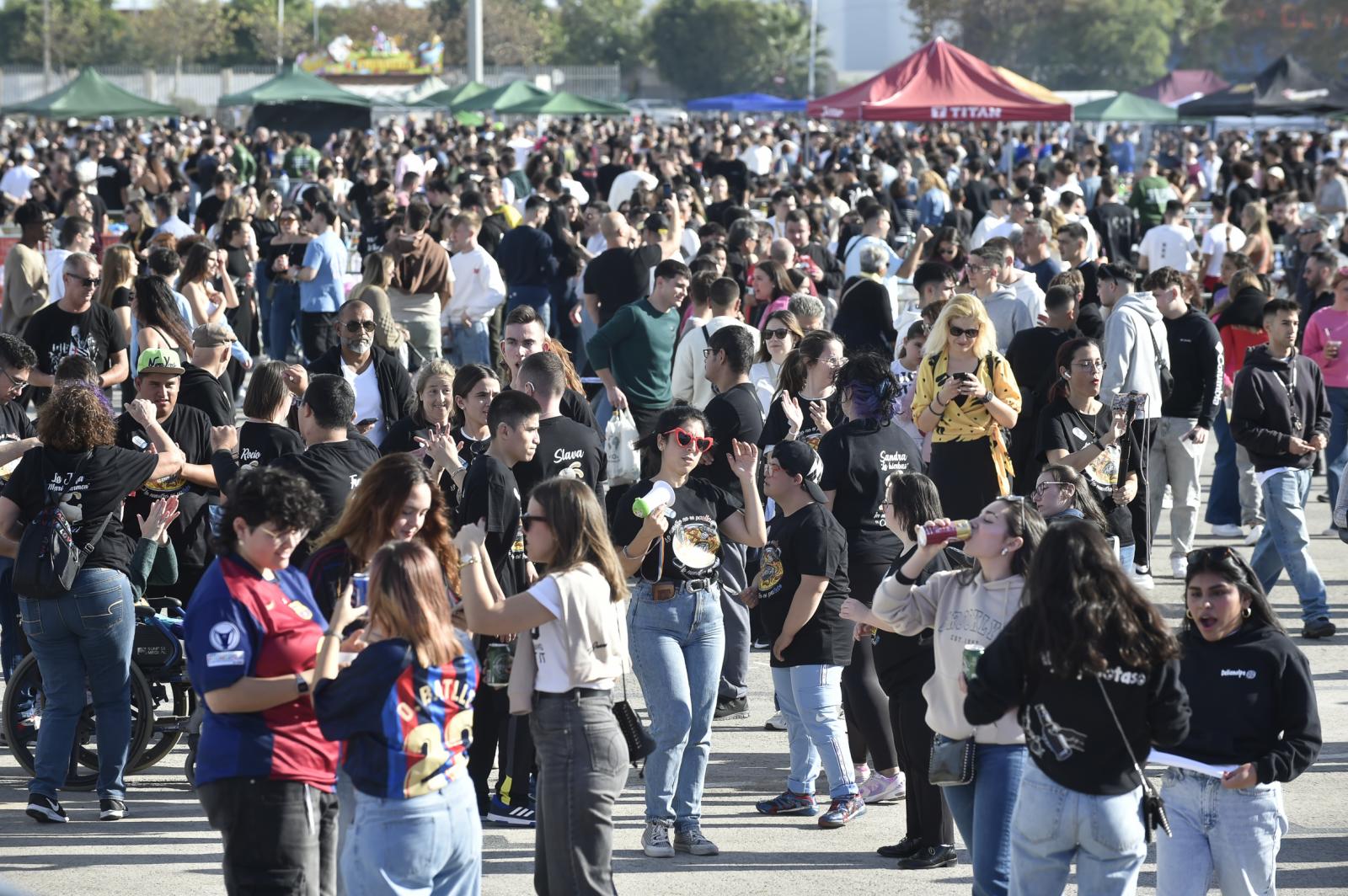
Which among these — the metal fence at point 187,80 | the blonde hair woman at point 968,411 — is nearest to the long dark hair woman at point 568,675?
the blonde hair woman at point 968,411

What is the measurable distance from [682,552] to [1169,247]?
1082cm

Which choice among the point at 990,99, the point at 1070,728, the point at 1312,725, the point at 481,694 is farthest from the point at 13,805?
the point at 990,99

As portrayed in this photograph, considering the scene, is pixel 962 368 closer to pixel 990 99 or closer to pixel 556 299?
pixel 556 299

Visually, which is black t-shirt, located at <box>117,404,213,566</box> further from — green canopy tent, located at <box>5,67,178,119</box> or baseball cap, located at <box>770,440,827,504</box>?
green canopy tent, located at <box>5,67,178,119</box>

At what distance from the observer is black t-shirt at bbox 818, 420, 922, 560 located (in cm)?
683

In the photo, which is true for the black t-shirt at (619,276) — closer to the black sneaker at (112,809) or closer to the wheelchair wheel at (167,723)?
the wheelchair wheel at (167,723)

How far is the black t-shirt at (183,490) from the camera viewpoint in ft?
22.8

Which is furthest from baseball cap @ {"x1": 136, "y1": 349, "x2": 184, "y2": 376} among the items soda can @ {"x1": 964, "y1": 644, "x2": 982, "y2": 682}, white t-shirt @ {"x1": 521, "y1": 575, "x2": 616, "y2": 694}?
soda can @ {"x1": 964, "y1": 644, "x2": 982, "y2": 682}

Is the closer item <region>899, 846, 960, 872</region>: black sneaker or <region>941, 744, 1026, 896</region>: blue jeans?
<region>941, 744, 1026, 896</region>: blue jeans

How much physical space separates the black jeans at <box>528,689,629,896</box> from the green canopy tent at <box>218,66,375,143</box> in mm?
32262

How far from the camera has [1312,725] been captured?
4.77m

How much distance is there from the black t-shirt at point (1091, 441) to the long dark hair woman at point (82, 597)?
4.27m

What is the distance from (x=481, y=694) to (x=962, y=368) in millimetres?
3067

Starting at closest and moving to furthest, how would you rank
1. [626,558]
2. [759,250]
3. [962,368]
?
[626,558]
[962,368]
[759,250]
